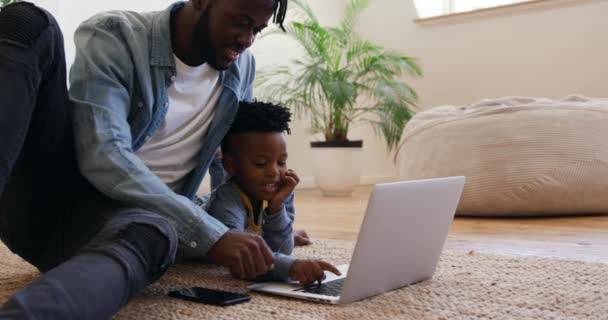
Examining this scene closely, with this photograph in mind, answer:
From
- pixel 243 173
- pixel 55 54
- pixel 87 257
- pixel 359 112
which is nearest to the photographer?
pixel 87 257

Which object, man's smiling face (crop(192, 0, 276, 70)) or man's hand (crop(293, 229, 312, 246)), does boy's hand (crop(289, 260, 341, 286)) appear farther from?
Result: man's hand (crop(293, 229, 312, 246))

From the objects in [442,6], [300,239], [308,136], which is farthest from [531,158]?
[442,6]

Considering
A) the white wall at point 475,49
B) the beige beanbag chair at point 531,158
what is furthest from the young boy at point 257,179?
the white wall at point 475,49

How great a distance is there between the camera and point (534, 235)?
207 centimetres

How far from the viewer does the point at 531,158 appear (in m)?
2.51

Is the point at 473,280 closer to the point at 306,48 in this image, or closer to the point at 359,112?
the point at 306,48

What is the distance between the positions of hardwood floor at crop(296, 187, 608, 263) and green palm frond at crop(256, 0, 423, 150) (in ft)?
3.30

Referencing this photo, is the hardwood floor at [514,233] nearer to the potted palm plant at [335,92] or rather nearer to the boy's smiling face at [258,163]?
the boy's smiling face at [258,163]

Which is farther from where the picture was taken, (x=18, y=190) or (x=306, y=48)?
(x=306, y=48)

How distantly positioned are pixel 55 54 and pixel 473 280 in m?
0.84

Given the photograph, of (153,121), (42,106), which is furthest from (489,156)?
(42,106)

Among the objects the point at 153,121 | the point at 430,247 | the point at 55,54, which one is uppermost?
the point at 55,54

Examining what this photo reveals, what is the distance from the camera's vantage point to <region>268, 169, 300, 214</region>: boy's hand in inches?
54.5

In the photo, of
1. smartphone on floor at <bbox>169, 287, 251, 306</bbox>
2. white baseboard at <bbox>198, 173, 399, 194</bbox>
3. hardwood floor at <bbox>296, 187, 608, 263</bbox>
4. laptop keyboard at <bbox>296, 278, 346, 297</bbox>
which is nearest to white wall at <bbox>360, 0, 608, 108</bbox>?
white baseboard at <bbox>198, 173, 399, 194</bbox>
